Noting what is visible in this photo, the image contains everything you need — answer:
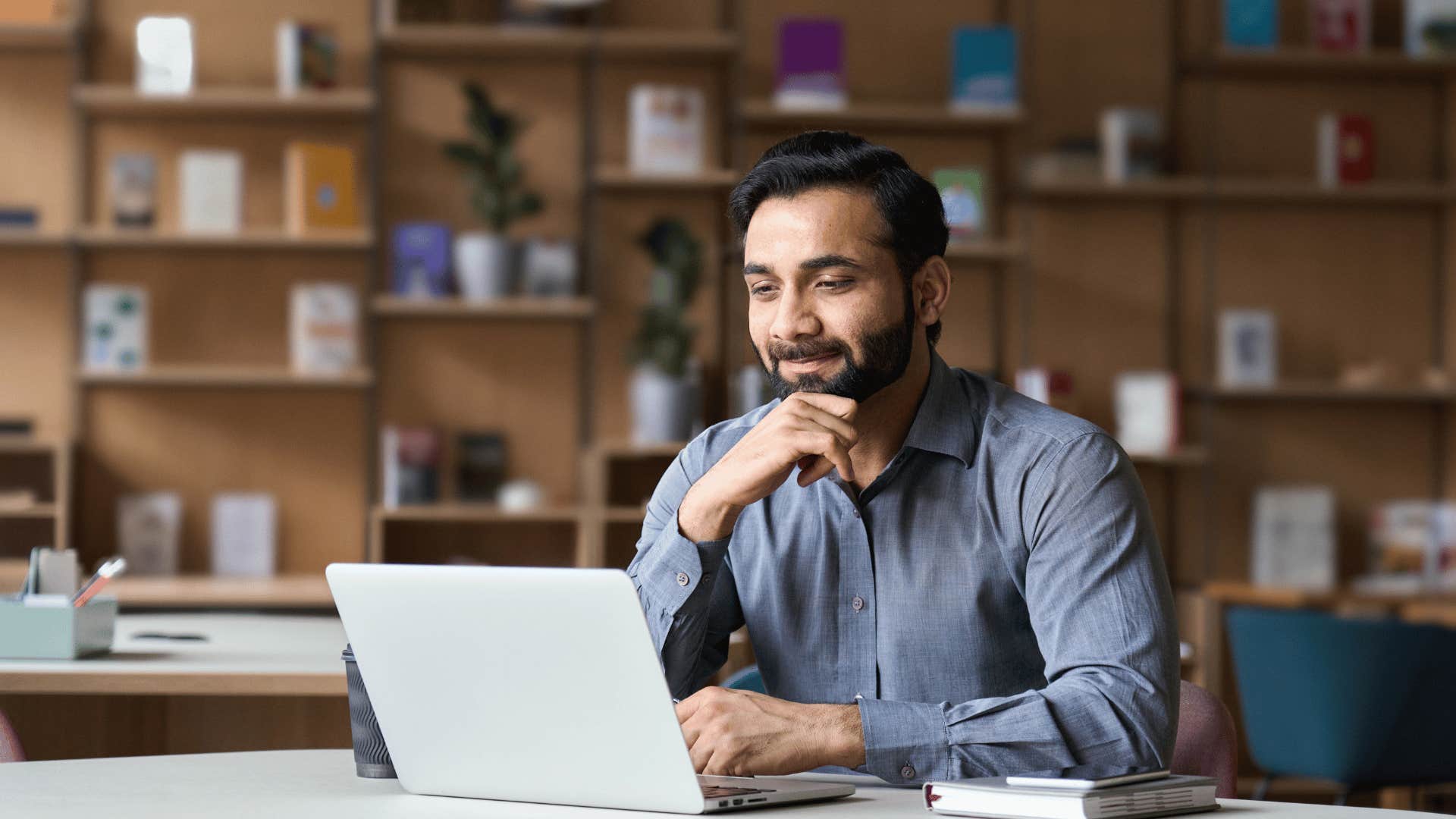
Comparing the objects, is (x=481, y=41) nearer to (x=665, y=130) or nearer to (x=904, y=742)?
(x=665, y=130)

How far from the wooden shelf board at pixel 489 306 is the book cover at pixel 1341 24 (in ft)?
8.20

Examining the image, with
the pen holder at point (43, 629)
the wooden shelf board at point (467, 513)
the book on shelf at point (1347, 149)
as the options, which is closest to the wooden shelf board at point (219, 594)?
the wooden shelf board at point (467, 513)

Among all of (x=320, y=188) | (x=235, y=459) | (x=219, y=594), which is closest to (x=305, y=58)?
(x=320, y=188)

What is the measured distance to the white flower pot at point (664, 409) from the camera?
4707 millimetres

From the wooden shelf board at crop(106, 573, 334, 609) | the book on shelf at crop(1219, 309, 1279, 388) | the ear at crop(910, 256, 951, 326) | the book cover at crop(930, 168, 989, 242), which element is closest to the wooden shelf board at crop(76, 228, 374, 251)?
the wooden shelf board at crop(106, 573, 334, 609)

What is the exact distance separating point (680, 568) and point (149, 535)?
3456 millimetres

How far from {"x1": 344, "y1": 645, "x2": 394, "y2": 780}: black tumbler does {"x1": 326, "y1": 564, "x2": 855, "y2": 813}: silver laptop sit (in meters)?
0.07

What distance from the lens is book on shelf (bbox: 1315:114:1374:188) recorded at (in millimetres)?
5094

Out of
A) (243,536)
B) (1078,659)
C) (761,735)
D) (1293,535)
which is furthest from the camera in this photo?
(1293,535)

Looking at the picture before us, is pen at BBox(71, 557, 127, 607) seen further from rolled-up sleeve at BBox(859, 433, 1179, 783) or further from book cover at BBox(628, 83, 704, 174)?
book cover at BBox(628, 83, 704, 174)

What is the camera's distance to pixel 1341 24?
5.09 metres

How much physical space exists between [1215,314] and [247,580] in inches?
124

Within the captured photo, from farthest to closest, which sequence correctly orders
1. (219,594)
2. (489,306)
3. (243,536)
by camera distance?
1. (243,536)
2. (489,306)
3. (219,594)

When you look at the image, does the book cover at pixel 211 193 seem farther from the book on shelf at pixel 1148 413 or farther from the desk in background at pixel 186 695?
the book on shelf at pixel 1148 413
